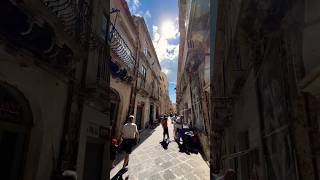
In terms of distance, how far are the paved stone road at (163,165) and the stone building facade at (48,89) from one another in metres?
2.30

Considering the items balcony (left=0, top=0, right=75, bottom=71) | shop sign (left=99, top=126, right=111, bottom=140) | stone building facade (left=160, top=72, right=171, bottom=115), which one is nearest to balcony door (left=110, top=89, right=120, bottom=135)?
shop sign (left=99, top=126, right=111, bottom=140)

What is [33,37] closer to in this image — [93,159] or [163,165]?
[93,159]

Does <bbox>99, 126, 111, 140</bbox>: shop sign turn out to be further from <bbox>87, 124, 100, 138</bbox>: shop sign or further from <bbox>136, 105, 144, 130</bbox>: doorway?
<bbox>136, 105, 144, 130</bbox>: doorway

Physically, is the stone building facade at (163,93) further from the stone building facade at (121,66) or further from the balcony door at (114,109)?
the balcony door at (114,109)

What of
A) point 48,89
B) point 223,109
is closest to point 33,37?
point 48,89

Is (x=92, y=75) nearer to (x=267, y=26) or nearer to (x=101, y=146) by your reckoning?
(x=101, y=146)

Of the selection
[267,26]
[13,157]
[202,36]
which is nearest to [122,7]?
[202,36]

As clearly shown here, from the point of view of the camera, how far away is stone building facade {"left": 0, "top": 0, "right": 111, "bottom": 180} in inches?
170

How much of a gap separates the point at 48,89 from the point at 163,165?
6630mm

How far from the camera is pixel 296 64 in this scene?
241 cm

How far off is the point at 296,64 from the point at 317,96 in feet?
1.14

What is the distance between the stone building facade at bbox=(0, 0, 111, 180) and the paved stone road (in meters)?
2.30

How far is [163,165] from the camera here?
1075cm

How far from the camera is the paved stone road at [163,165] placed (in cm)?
932
